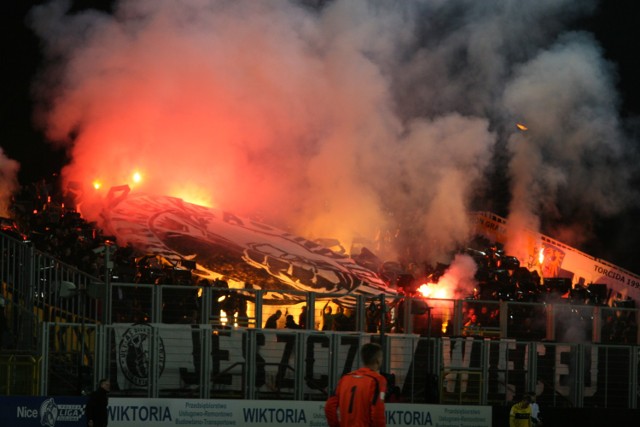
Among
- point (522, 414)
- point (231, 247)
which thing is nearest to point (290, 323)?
point (522, 414)

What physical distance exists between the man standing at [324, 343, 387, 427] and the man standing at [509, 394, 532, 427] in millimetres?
7721

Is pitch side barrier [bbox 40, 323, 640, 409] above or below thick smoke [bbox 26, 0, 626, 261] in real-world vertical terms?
below

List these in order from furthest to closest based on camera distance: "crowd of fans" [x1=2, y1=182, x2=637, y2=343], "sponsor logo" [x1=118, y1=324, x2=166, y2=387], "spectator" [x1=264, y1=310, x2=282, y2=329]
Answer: "spectator" [x1=264, y1=310, x2=282, y2=329]
"crowd of fans" [x1=2, y1=182, x2=637, y2=343]
"sponsor logo" [x1=118, y1=324, x2=166, y2=387]

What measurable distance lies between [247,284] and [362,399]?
1438 centimetres

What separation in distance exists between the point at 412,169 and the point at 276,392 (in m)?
17.0

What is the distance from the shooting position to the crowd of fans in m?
15.7

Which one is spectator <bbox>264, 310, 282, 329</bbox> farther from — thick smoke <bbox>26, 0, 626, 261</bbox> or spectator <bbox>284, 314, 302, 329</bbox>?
thick smoke <bbox>26, 0, 626, 261</bbox>

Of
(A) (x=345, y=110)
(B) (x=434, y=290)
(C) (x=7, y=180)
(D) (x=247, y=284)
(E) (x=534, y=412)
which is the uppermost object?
(A) (x=345, y=110)

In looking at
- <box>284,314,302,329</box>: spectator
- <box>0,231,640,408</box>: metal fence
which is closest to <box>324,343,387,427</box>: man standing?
<box>0,231,640,408</box>: metal fence

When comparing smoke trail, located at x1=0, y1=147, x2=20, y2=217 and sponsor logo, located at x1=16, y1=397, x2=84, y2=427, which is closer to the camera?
sponsor logo, located at x1=16, y1=397, x2=84, y2=427

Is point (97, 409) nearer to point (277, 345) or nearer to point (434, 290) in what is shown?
point (277, 345)

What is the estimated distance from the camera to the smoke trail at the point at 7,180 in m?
25.4

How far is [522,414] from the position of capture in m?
14.5

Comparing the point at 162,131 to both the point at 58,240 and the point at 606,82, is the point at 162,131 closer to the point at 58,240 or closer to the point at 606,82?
the point at 58,240
